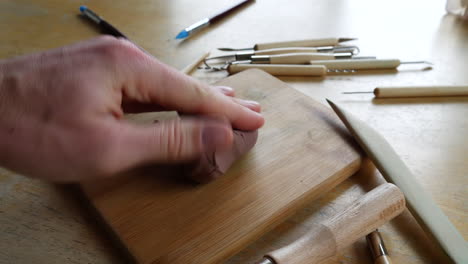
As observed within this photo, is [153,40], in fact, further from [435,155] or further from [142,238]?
[435,155]

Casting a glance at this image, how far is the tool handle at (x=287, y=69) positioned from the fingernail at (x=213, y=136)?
536mm

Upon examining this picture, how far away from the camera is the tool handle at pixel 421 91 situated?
3.52 ft

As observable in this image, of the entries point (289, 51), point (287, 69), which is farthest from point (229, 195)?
point (289, 51)

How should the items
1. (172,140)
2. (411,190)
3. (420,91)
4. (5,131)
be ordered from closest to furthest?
(5,131)
(172,140)
(411,190)
(420,91)

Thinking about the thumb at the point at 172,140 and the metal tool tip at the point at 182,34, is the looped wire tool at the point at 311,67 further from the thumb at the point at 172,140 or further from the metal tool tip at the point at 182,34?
the thumb at the point at 172,140

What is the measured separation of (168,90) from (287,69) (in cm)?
57

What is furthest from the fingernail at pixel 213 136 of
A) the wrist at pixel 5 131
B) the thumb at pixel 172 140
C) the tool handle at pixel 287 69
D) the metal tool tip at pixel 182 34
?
the metal tool tip at pixel 182 34

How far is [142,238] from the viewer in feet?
2.20

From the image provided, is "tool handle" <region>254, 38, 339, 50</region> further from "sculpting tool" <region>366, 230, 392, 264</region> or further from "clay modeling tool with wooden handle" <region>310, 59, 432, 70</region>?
"sculpting tool" <region>366, 230, 392, 264</region>

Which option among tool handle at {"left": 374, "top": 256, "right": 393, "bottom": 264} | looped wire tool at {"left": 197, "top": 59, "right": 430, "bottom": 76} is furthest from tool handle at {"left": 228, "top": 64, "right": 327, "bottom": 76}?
tool handle at {"left": 374, "top": 256, "right": 393, "bottom": 264}

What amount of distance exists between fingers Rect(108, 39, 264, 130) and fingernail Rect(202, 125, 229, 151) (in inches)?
3.1

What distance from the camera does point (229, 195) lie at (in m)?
0.76

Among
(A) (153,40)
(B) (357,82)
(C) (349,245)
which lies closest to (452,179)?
(C) (349,245)

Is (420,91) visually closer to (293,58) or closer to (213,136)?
(293,58)
